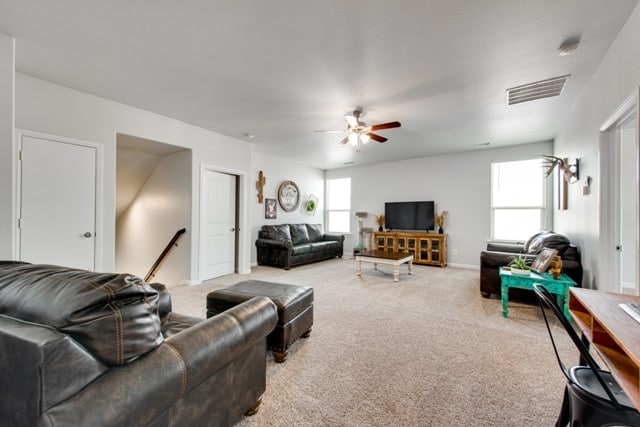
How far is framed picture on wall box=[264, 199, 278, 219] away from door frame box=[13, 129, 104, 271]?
3319 millimetres

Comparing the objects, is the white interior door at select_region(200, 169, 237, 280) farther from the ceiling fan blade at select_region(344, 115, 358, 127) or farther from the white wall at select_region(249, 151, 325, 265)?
the ceiling fan blade at select_region(344, 115, 358, 127)

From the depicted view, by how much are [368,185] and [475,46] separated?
206 inches

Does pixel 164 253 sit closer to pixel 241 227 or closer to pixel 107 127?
pixel 241 227

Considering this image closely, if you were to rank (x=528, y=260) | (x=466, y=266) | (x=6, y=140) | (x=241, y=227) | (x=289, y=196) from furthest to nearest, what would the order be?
(x=289, y=196) < (x=466, y=266) < (x=241, y=227) < (x=528, y=260) < (x=6, y=140)

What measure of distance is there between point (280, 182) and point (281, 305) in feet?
15.9

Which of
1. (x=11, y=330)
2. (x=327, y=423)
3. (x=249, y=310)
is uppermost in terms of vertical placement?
(x=11, y=330)

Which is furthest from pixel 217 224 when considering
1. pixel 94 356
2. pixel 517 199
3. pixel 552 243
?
pixel 517 199

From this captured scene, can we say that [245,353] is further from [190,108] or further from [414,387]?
[190,108]

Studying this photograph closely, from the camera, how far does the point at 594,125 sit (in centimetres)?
288

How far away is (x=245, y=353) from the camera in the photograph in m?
1.52

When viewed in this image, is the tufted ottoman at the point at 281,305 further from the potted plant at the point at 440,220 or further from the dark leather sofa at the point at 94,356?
the potted plant at the point at 440,220

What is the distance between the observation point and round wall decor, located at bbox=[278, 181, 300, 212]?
22.2ft

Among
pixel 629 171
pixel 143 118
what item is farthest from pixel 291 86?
pixel 629 171

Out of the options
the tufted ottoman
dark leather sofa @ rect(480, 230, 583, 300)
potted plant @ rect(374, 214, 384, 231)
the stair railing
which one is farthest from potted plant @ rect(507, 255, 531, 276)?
the stair railing
